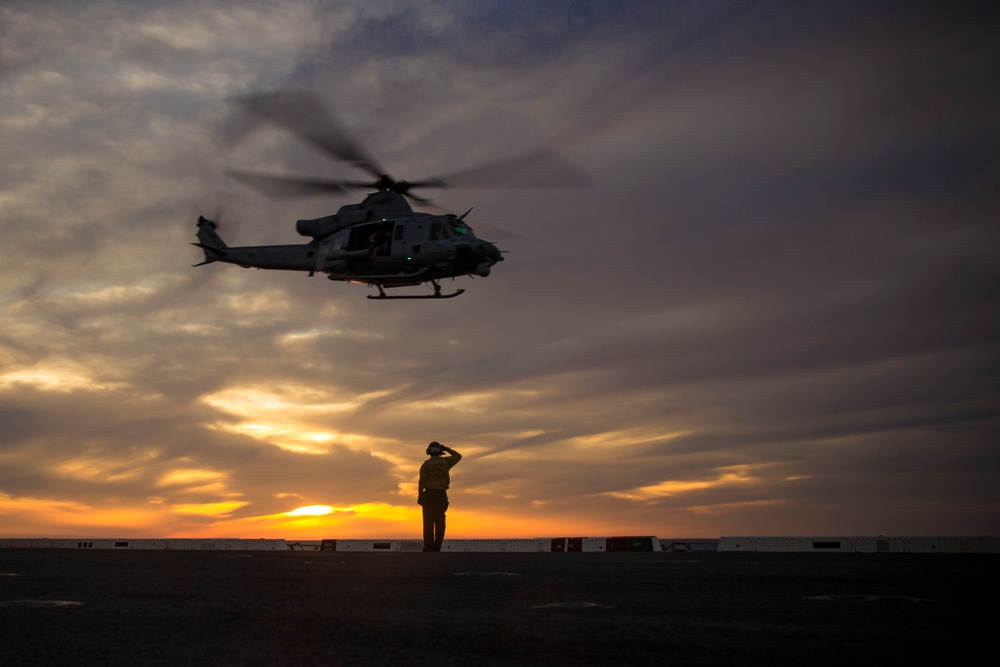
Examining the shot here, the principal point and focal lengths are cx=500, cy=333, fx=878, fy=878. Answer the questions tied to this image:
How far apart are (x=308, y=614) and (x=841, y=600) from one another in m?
4.32

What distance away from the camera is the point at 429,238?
2942 centimetres

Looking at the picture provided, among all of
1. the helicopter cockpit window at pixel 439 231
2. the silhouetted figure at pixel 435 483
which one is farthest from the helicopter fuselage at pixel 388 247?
the silhouetted figure at pixel 435 483

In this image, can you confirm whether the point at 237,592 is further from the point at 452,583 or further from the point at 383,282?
the point at 383,282

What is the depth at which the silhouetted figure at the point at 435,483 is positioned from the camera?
19.8m

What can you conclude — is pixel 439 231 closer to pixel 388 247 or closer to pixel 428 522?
pixel 388 247

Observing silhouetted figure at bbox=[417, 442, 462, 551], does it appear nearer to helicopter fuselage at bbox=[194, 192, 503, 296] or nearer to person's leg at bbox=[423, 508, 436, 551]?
person's leg at bbox=[423, 508, 436, 551]

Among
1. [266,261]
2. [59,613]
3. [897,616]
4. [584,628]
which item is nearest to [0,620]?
[59,613]

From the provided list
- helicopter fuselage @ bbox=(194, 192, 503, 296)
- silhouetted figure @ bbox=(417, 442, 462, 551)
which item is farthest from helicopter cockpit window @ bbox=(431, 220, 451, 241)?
silhouetted figure @ bbox=(417, 442, 462, 551)

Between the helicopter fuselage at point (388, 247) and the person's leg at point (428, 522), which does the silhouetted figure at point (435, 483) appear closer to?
the person's leg at point (428, 522)

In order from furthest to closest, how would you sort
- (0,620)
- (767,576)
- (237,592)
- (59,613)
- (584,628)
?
(767,576), (237,592), (59,613), (0,620), (584,628)

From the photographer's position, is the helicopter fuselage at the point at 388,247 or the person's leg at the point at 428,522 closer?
the person's leg at the point at 428,522

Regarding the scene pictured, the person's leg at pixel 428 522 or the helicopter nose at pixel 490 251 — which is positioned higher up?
the helicopter nose at pixel 490 251

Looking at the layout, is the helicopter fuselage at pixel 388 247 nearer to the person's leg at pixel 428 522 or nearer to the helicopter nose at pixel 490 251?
the helicopter nose at pixel 490 251

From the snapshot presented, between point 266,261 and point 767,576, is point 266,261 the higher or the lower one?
the higher one
